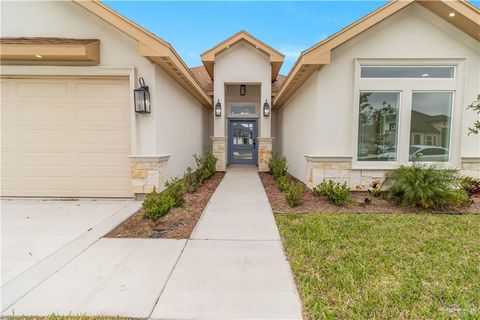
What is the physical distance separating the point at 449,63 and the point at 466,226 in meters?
3.88

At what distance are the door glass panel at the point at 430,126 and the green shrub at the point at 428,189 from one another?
2.60 feet

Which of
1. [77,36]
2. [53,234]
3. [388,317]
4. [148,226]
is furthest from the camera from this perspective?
[77,36]

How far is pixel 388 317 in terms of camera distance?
1972 millimetres

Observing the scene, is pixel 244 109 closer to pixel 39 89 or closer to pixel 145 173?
pixel 145 173

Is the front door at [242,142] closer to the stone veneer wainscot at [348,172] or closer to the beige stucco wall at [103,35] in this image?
the beige stucco wall at [103,35]

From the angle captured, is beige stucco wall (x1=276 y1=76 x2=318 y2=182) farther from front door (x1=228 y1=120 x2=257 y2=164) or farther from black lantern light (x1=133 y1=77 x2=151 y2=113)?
black lantern light (x1=133 y1=77 x2=151 y2=113)

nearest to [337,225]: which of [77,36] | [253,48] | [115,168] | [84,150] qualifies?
[115,168]

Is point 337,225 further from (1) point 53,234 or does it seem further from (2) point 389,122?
(1) point 53,234

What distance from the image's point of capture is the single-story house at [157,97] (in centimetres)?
516

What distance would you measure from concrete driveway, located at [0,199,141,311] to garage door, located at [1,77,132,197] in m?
0.41

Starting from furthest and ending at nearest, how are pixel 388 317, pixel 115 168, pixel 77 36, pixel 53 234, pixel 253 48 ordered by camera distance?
1. pixel 253 48
2. pixel 115 168
3. pixel 77 36
4. pixel 53 234
5. pixel 388 317

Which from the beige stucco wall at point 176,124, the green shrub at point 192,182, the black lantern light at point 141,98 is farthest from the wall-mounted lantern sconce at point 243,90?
the black lantern light at point 141,98

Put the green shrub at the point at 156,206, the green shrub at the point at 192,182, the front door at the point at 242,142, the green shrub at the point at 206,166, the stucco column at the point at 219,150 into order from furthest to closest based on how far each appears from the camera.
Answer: the front door at the point at 242,142
the stucco column at the point at 219,150
the green shrub at the point at 206,166
the green shrub at the point at 192,182
the green shrub at the point at 156,206

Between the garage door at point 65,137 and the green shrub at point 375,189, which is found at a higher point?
the garage door at point 65,137
